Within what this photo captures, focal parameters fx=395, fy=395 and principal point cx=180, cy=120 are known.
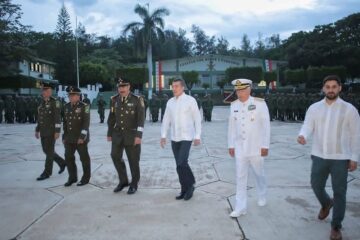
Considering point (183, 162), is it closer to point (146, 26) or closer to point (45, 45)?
point (146, 26)

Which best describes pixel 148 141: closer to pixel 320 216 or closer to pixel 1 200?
pixel 1 200

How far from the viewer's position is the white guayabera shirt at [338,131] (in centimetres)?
425

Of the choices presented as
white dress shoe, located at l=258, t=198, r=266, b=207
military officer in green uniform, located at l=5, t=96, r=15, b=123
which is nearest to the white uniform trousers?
white dress shoe, located at l=258, t=198, r=266, b=207

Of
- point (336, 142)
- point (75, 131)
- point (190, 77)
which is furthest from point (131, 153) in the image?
point (190, 77)

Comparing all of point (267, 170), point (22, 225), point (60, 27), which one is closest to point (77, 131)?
point (22, 225)

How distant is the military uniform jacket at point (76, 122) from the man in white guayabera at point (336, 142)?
3823mm

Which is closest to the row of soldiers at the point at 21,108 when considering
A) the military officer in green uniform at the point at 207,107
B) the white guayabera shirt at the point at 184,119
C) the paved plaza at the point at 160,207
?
the military officer in green uniform at the point at 207,107

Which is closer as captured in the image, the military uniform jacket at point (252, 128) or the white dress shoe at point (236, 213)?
the white dress shoe at point (236, 213)

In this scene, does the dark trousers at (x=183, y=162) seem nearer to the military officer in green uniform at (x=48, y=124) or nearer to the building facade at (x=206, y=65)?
the military officer in green uniform at (x=48, y=124)

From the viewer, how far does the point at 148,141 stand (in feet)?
42.3

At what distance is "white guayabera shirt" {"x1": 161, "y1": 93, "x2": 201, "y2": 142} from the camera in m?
5.75

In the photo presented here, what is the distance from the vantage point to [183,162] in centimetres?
574

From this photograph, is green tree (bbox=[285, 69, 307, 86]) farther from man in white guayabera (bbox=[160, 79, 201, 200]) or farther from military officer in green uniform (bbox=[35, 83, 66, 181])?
man in white guayabera (bbox=[160, 79, 201, 200])

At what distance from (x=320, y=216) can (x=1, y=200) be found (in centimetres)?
445
